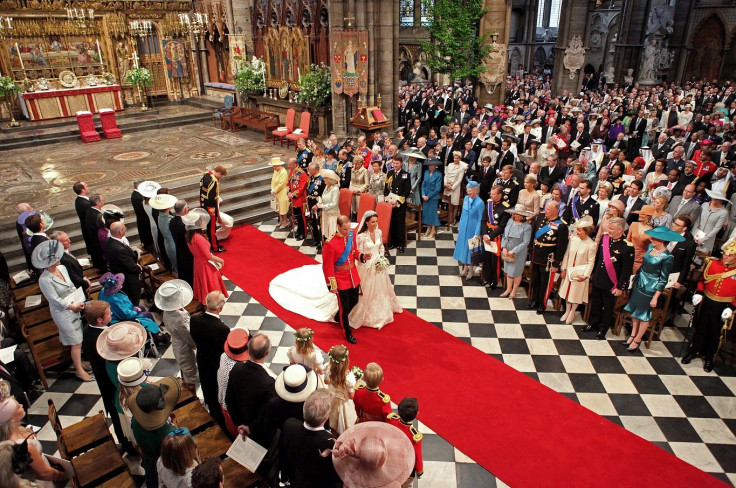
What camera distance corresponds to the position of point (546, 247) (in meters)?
6.73

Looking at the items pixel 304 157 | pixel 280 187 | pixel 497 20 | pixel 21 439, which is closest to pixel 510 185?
pixel 304 157

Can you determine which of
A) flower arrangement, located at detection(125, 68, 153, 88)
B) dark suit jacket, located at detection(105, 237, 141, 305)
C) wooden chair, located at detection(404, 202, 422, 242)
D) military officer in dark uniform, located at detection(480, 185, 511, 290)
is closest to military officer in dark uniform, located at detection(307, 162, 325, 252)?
wooden chair, located at detection(404, 202, 422, 242)

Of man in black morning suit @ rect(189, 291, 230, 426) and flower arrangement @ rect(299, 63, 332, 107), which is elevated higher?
flower arrangement @ rect(299, 63, 332, 107)

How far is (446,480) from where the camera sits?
4480 millimetres

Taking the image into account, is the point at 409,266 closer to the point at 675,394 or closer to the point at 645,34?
the point at 675,394

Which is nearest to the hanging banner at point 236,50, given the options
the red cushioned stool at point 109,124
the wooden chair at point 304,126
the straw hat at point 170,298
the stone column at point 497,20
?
the red cushioned stool at point 109,124

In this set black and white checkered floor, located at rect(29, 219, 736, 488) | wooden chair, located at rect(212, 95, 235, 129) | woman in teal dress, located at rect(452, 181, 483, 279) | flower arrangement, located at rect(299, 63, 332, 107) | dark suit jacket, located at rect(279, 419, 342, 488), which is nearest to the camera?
dark suit jacket, located at rect(279, 419, 342, 488)

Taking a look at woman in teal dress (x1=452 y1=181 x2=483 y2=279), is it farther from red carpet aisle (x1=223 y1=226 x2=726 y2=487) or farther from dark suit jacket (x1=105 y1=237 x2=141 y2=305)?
dark suit jacket (x1=105 y1=237 x2=141 y2=305)

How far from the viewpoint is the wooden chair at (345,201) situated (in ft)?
29.6

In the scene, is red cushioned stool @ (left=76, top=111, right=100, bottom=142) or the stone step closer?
the stone step

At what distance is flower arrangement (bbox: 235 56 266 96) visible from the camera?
16.9 metres

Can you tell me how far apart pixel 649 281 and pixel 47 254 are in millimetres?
7243

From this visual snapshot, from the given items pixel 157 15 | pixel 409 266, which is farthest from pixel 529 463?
pixel 157 15

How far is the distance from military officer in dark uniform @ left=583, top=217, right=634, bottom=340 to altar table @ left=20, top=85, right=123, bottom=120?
18774mm
